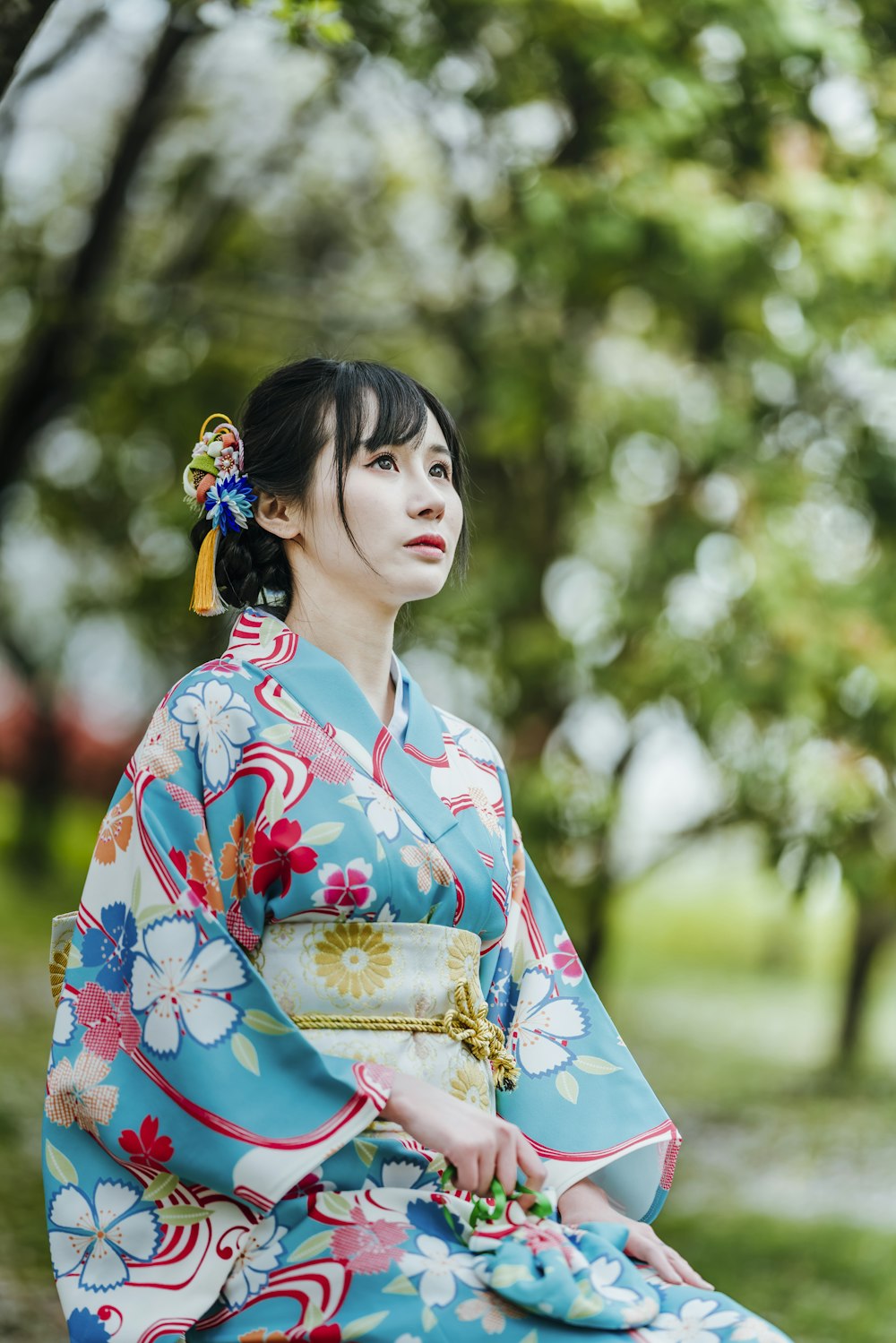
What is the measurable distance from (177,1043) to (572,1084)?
541 mm

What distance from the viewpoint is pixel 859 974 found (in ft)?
30.6

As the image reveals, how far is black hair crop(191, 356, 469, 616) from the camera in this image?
1.72m

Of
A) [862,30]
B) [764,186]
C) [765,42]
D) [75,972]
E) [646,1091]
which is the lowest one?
[646,1091]

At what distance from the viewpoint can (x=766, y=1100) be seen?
28.2 feet

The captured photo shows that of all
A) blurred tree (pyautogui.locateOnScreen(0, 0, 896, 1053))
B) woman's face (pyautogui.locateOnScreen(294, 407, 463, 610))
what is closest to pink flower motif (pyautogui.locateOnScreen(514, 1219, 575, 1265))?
woman's face (pyautogui.locateOnScreen(294, 407, 463, 610))

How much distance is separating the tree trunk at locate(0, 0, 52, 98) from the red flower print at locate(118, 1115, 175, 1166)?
1567 mm

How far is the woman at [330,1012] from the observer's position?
1.42 metres

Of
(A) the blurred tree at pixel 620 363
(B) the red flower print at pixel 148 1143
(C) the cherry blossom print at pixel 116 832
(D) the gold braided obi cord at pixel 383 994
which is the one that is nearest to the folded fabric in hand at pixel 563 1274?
(D) the gold braided obi cord at pixel 383 994

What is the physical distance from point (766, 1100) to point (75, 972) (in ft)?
25.5

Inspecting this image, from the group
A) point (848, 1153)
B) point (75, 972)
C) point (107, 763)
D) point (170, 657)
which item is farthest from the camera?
point (107, 763)

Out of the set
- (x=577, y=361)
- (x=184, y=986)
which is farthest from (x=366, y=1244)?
(x=577, y=361)

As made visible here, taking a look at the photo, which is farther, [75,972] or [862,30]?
[862,30]

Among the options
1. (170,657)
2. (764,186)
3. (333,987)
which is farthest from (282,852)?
(170,657)

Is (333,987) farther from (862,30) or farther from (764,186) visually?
(862,30)
